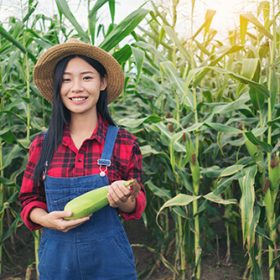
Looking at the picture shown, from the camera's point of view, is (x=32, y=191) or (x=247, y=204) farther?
(x=247, y=204)

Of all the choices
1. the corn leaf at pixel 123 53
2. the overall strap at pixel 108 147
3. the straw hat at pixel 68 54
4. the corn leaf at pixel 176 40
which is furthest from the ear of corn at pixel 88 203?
the corn leaf at pixel 176 40

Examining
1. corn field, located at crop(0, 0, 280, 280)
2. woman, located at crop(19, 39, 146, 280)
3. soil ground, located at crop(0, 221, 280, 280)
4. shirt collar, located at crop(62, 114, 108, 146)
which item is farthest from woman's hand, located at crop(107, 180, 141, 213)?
soil ground, located at crop(0, 221, 280, 280)

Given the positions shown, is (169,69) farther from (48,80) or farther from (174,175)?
(48,80)

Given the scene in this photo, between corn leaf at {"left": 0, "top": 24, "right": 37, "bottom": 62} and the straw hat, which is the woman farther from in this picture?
corn leaf at {"left": 0, "top": 24, "right": 37, "bottom": 62}

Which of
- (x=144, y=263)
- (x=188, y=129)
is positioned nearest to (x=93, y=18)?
(x=188, y=129)

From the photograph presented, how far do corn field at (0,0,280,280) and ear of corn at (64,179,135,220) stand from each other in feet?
2.62

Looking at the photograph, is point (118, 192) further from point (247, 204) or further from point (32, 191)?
point (247, 204)

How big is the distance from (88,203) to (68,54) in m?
0.56

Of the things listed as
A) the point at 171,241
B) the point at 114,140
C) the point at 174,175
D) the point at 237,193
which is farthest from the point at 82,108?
the point at 237,193

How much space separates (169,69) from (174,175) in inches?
27.0

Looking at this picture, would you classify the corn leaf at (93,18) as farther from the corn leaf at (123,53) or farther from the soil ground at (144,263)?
the soil ground at (144,263)

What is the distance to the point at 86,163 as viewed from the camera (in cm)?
174

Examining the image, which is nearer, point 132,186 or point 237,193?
point 132,186

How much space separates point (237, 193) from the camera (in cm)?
353
